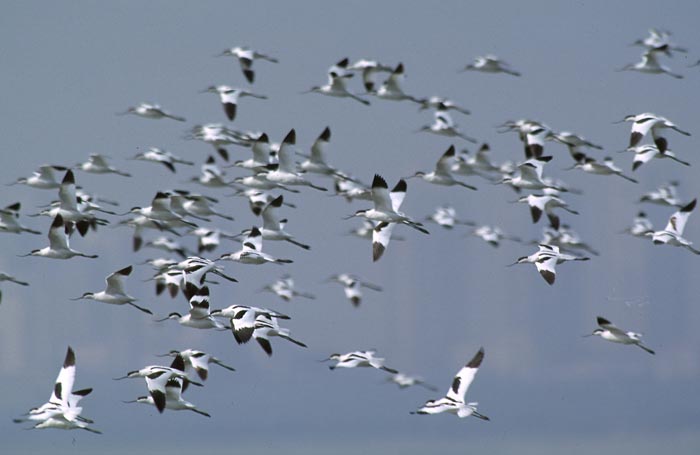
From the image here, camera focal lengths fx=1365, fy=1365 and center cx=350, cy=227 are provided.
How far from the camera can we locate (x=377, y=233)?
25266 mm

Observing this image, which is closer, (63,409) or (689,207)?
(63,409)

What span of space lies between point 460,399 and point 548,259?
313cm

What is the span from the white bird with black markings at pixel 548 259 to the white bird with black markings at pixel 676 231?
8.88 feet

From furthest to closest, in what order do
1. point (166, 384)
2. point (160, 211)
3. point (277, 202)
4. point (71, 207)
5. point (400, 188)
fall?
point (160, 211), point (277, 202), point (71, 207), point (400, 188), point (166, 384)

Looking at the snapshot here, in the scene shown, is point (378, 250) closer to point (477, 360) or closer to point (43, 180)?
point (477, 360)

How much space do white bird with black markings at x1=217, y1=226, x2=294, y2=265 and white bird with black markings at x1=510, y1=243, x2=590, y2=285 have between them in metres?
4.59

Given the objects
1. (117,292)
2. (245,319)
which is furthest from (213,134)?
(245,319)

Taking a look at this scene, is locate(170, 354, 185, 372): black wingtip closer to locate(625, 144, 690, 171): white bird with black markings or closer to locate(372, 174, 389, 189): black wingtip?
locate(372, 174, 389, 189): black wingtip

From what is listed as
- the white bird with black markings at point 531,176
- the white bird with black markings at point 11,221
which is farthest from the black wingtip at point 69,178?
the white bird with black markings at point 531,176

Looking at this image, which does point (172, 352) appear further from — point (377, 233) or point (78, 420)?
point (377, 233)

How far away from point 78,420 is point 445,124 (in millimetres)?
10775

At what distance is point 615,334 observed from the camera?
82.5 ft

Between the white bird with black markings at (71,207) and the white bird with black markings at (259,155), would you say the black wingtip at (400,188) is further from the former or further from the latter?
the white bird with black markings at (71,207)

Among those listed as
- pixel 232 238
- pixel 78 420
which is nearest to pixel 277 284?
pixel 232 238
